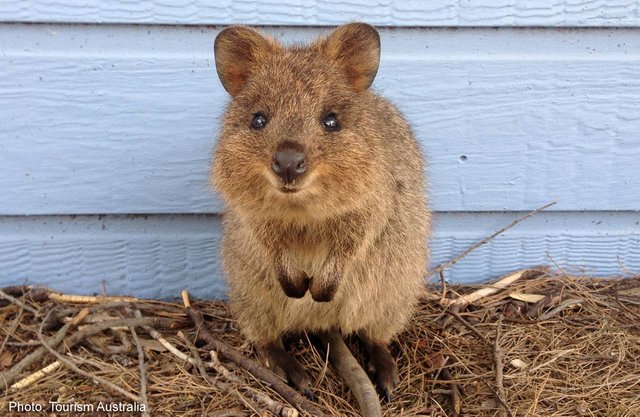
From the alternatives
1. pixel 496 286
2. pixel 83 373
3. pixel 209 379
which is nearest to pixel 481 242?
pixel 496 286

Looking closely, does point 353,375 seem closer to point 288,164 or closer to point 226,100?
point 288,164

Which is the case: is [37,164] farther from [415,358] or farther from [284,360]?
[415,358]

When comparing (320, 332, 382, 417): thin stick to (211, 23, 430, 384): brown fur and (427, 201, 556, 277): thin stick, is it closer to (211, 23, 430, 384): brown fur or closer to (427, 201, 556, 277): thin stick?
(211, 23, 430, 384): brown fur

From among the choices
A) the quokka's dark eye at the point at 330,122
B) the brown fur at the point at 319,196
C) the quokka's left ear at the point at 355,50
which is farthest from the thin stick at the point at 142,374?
the quokka's left ear at the point at 355,50

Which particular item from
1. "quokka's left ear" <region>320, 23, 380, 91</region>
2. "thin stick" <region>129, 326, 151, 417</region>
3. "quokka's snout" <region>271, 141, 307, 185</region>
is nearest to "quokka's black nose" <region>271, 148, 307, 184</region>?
"quokka's snout" <region>271, 141, 307, 185</region>

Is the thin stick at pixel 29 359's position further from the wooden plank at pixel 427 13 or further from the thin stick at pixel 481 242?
the thin stick at pixel 481 242
